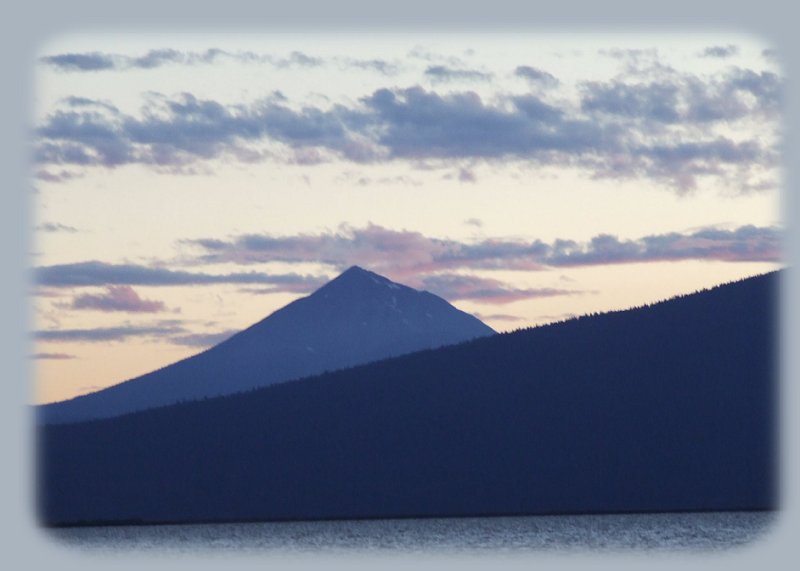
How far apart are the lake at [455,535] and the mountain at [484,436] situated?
280 cm

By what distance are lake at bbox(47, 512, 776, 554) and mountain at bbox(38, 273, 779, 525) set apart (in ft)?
9.20

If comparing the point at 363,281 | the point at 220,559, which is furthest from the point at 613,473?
the point at 220,559

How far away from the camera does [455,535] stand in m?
61.3

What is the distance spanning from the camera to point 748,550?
5031 cm

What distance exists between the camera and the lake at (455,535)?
→ 53.5 metres

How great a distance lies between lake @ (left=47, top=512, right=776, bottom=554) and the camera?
53.5 metres

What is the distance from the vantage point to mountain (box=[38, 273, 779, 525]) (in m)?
76.5

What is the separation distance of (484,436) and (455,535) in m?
21.5

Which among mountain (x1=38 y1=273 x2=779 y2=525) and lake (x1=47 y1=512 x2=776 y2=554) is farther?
mountain (x1=38 y1=273 x2=779 y2=525)

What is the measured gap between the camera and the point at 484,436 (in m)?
82.6

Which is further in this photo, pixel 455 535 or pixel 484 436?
pixel 484 436

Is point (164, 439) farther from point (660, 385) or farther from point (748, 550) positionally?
point (748, 550)

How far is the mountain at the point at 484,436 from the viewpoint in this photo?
76500 millimetres

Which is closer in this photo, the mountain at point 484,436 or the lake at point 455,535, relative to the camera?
the lake at point 455,535
